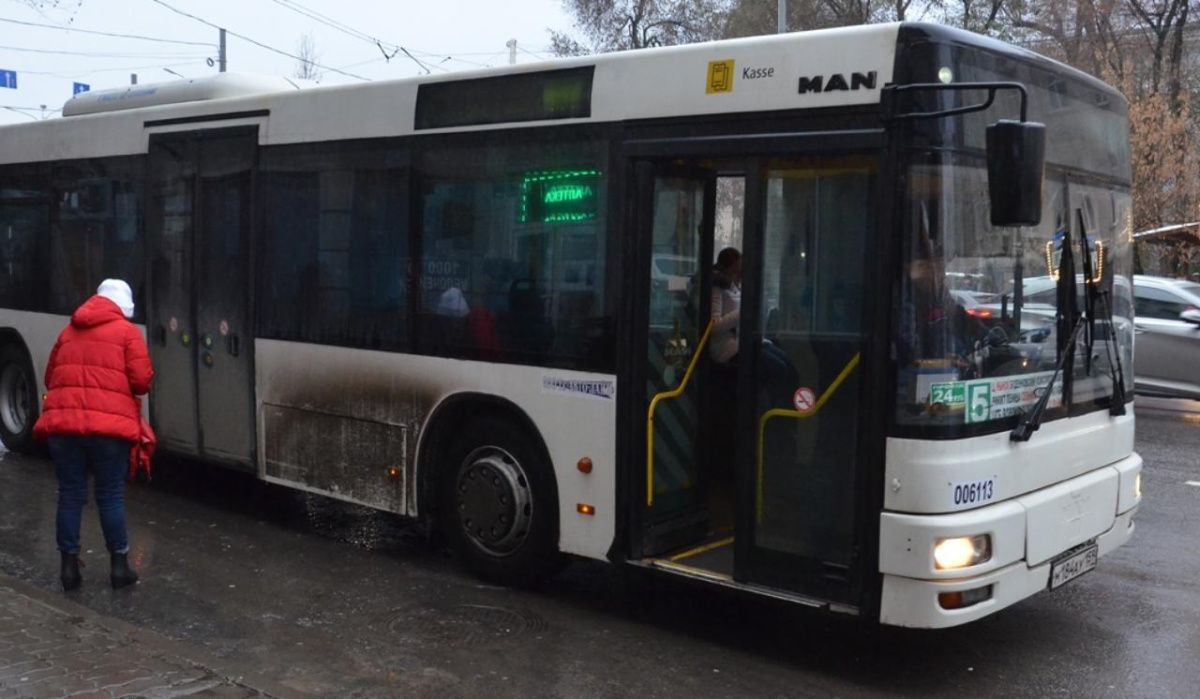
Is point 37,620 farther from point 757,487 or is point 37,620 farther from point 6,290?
point 6,290

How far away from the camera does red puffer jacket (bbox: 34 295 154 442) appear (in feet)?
22.6

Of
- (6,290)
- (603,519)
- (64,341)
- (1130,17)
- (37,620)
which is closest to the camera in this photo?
(37,620)

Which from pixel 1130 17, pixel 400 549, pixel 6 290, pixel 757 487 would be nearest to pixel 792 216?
pixel 757 487

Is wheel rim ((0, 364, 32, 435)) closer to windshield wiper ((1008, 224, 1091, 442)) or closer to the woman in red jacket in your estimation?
the woman in red jacket

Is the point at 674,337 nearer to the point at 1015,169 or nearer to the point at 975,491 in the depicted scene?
the point at 975,491

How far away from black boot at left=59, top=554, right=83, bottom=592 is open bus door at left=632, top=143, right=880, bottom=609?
3.30m

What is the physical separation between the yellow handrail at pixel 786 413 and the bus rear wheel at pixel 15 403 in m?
7.57

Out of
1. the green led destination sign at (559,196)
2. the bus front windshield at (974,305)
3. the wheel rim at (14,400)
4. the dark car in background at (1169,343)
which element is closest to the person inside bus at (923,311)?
the bus front windshield at (974,305)

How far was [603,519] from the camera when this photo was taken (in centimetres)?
660

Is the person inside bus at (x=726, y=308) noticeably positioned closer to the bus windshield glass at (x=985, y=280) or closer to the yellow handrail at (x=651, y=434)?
the yellow handrail at (x=651, y=434)

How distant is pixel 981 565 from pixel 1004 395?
78 centimetres

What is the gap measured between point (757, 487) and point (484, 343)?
197 cm

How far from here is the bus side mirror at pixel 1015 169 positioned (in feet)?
16.6

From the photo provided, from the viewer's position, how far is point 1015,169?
5.07 meters
